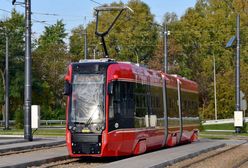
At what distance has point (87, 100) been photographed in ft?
66.2

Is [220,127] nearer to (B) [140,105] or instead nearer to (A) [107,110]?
(B) [140,105]

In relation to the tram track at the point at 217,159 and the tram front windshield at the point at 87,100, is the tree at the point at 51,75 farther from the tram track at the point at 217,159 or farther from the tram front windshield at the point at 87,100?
the tram front windshield at the point at 87,100

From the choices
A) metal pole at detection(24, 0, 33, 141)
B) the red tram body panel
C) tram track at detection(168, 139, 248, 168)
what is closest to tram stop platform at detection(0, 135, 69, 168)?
metal pole at detection(24, 0, 33, 141)

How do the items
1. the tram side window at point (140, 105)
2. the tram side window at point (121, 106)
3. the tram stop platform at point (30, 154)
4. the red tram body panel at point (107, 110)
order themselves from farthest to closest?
the tram side window at point (140, 105)
the tram side window at point (121, 106)
the red tram body panel at point (107, 110)
the tram stop platform at point (30, 154)

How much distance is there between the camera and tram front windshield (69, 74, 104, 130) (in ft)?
65.7

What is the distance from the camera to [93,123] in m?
20.0

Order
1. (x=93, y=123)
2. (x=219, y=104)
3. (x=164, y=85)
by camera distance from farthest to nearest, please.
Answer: (x=219, y=104)
(x=164, y=85)
(x=93, y=123)

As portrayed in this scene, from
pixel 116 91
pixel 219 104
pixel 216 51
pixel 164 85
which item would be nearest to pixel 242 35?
pixel 216 51

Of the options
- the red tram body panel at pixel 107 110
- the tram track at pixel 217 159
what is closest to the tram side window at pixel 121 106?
the red tram body panel at pixel 107 110

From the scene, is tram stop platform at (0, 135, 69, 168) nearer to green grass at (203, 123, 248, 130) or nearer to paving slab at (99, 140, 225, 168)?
paving slab at (99, 140, 225, 168)

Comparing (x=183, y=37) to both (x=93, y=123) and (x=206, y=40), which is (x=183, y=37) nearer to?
(x=206, y=40)

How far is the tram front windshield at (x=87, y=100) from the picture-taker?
20.0 m

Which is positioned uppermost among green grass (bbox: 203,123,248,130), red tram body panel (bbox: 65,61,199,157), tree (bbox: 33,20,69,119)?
tree (bbox: 33,20,69,119)

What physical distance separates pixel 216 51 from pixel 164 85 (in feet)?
210
